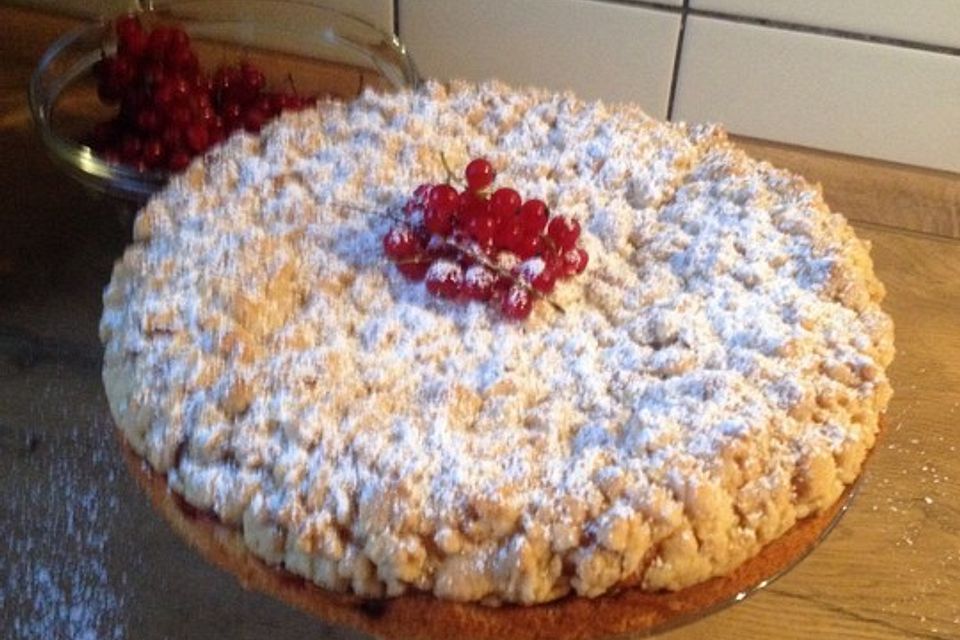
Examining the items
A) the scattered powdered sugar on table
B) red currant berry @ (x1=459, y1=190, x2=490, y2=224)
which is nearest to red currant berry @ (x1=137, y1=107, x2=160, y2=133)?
the scattered powdered sugar on table

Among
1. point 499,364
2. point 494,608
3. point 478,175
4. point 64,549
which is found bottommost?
point 64,549

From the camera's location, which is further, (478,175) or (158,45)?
(158,45)

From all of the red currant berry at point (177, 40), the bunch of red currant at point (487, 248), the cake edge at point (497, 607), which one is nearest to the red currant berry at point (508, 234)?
the bunch of red currant at point (487, 248)

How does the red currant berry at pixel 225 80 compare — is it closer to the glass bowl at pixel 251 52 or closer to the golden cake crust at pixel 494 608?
the glass bowl at pixel 251 52

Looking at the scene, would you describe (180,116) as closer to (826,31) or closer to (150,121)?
(150,121)

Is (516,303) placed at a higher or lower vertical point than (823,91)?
lower

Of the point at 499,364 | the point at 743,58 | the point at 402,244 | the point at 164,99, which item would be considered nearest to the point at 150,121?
the point at 164,99

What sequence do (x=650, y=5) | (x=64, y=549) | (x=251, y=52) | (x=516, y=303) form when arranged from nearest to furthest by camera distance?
(x=516, y=303)
(x=64, y=549)
(x=650, y=5)
(x=251, y=52)
